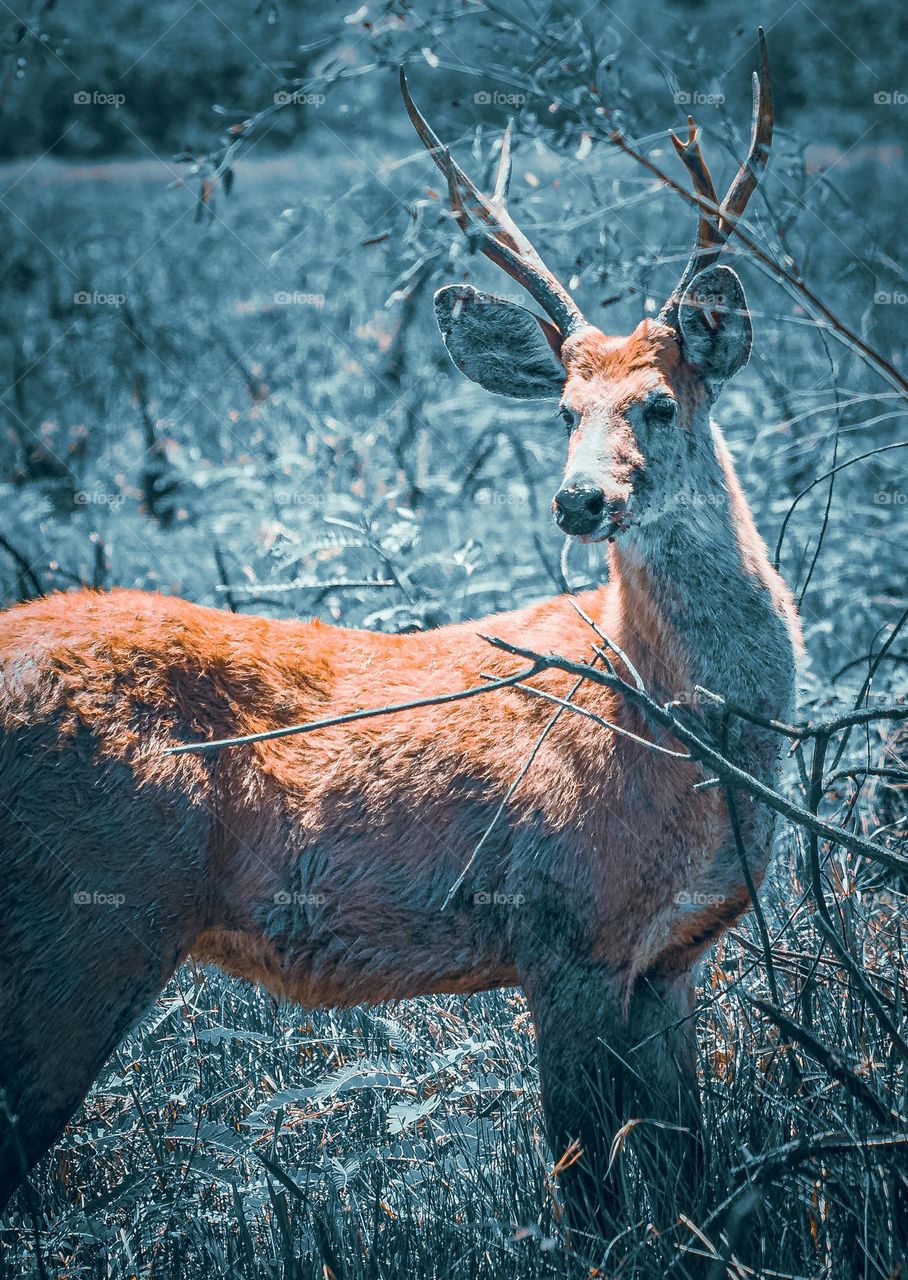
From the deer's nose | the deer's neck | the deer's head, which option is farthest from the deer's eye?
the deer's nose

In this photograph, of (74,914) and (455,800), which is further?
(455,800)

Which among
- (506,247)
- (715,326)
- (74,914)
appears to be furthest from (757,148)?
(74,914)

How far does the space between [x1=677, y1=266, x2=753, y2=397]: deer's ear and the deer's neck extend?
0.99 ft

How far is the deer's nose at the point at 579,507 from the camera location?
11.1ft

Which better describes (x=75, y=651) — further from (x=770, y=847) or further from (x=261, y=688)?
(x=770, y=847)

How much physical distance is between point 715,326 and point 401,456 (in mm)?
4321

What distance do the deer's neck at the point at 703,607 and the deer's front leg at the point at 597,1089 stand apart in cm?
84

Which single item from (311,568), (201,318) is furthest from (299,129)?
(311,568)

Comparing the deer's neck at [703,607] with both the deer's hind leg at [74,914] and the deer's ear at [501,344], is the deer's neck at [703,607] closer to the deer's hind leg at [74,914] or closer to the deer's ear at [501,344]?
the deer's ear at [501,344]

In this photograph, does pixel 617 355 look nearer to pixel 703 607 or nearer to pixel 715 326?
pixel 715 326

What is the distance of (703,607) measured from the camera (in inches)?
145

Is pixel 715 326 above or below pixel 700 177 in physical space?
below

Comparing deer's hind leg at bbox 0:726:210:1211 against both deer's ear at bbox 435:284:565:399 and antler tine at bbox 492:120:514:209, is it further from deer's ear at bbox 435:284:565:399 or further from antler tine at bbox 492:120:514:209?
antler tine at bbox 492:120:514:209

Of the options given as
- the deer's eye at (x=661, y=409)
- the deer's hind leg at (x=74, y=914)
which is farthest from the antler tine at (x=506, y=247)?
the deer's hind leg at (x=74, y=914)
